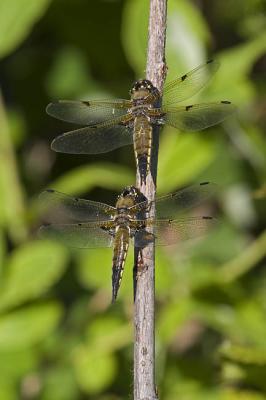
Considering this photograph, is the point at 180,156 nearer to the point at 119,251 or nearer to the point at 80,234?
the point at 80,234

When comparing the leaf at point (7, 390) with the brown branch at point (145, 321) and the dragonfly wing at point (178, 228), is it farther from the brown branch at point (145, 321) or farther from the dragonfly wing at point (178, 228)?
the brown branch at point (145, 321)

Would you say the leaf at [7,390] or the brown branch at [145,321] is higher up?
the brown branch at [145,321]

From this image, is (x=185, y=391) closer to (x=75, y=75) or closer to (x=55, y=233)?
(x=55, y=233)

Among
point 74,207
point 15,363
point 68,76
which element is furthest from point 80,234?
point 68,76

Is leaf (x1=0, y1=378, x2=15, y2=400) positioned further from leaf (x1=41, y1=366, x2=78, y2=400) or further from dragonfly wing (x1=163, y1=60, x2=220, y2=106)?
dragonfly wing (x1=163, y1=60, x2=220, y2=106)

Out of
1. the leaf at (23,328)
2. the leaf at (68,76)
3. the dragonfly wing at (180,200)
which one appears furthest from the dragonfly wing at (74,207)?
the leaf at (68,76)

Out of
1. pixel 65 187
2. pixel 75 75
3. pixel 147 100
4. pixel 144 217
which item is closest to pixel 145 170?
pixel 144 217

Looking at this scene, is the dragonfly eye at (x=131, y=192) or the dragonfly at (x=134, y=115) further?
the dragonfly at (x=134, y=115)

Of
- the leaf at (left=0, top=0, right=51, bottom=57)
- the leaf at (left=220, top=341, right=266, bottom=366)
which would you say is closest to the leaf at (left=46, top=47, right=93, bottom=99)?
the leaf at (left=0, top=0, right=51, bottom=57)
